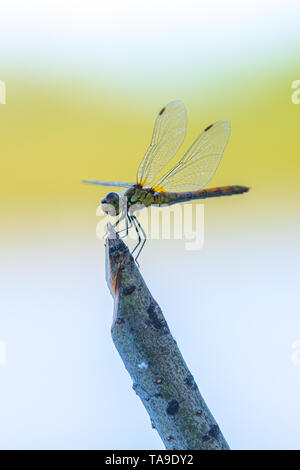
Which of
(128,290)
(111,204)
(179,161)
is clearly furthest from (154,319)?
(179,161)

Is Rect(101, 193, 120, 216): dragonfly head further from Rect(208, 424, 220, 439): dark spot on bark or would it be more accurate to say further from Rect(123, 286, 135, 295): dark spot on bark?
Rect(208, 424, 220, 439): dark spot on bark

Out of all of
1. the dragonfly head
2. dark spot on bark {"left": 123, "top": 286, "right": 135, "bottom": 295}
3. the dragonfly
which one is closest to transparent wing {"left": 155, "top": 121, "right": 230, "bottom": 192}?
the dragonfly

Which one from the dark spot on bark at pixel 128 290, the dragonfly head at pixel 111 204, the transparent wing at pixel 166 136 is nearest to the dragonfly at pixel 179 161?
the transparent wing at pixel 166 136

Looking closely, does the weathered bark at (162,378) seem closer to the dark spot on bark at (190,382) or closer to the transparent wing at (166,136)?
the dark spot on bark at (190,382)

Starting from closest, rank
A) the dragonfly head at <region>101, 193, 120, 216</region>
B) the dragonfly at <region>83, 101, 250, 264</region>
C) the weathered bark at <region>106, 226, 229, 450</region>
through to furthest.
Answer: the weathered bark at <region>106, 226, 229, 450</region> < the dragonfly head at <region>101, 193, 120, 216</region> < the dragonfly at <region>83, 101, 250, 264</region>

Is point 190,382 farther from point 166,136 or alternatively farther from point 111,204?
point 166,136
